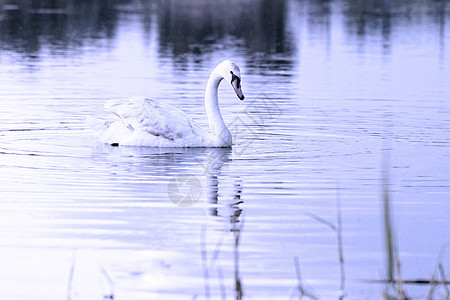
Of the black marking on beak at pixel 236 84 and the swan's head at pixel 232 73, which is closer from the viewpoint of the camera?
the black marking on beak at pixel 236 84

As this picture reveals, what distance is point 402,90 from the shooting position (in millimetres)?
22234

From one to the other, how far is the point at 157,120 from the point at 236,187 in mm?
3080

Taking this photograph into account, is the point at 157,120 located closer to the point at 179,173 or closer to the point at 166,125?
the point at 166,125

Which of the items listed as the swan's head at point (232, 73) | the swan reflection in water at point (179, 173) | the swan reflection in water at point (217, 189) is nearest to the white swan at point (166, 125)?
the swan's head at point (232, 73)

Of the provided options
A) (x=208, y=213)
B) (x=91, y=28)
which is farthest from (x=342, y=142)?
(x=91, y=28)

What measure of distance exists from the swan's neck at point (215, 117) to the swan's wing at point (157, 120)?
0.25 meters

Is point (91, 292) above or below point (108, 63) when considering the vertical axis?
above

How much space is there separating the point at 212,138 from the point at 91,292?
7.29 m

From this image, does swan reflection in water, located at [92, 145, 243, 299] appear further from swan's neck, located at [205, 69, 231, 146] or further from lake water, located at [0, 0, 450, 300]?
swan's neck, located at [205, 69, 231, 146]

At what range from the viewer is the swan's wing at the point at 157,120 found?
1388cm

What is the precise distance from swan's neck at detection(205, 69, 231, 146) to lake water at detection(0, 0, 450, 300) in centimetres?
23

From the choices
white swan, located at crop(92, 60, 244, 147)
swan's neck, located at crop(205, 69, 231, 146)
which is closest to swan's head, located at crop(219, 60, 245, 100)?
white swan, located at crop(92, 60, 244, 147)

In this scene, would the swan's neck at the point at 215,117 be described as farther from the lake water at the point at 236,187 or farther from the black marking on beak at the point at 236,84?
the black marking on beak at the point at 236,84

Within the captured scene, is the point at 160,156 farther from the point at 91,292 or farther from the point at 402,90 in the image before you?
the point at 402,90
